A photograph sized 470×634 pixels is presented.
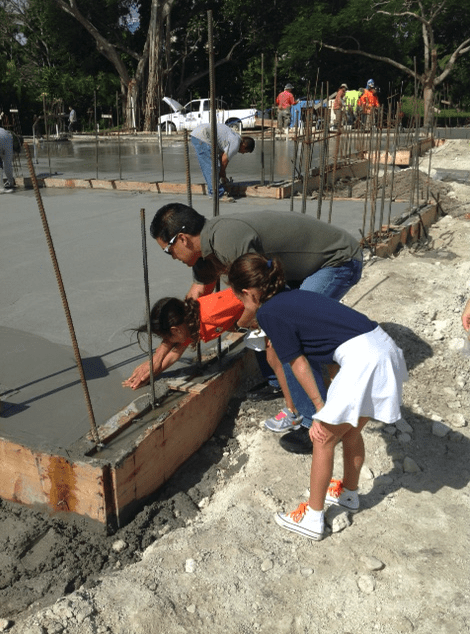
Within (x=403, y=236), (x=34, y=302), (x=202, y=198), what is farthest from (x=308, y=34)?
(x=34, y=302)

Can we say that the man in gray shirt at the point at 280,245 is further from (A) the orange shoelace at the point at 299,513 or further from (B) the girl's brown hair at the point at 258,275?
(A) the orange shoelace at the point at 299,513

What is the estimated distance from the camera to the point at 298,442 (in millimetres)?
3402

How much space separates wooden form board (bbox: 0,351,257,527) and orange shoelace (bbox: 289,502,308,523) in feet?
2.39

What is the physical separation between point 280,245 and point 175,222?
547mm

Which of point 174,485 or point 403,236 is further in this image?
point 403,236

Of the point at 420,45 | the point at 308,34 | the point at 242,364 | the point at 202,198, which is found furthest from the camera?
the point at 420,45

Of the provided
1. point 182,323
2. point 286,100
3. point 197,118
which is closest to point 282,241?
point 182,323

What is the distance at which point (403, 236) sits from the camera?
6.85 metres

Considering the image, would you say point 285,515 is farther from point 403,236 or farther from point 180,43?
point 180,43

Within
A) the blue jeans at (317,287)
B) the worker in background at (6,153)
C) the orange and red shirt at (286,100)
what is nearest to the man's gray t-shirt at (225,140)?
the worker in background at (6,153)

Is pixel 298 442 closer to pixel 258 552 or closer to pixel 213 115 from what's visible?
pixel 258 552

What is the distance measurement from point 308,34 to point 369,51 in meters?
3.03

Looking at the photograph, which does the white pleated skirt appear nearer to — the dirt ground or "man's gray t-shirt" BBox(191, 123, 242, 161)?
the dirt ground

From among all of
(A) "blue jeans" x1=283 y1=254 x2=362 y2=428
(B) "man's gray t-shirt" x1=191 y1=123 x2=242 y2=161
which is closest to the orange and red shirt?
(B) "man's gray t-shirt" x1=191 y1=123 x2=242 y2=161
